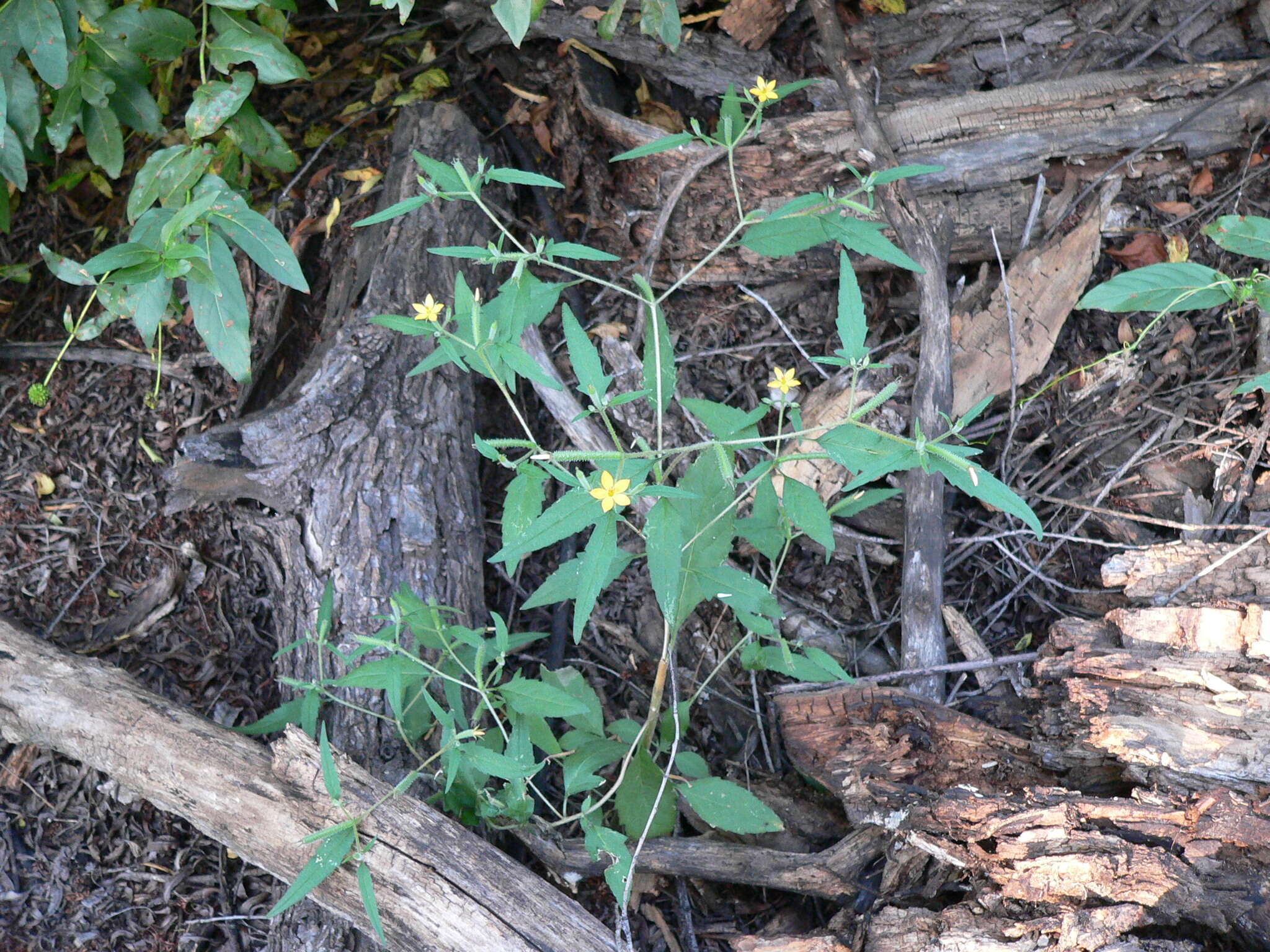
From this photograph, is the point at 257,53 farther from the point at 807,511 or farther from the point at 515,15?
the point at 807,511

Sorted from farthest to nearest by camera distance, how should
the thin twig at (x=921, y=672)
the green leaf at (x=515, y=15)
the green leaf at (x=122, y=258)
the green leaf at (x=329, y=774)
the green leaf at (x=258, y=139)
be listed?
the green leaf at (x=258, y=139), the thin twig at (x=921, y=672), the green leaf at (x=122, y=258), the green leaf at (x=329, y=774), the green leaf at (x=515, y=15)

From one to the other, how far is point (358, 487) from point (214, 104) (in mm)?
1107

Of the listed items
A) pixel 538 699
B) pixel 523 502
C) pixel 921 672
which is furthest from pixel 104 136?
pixel 921 672

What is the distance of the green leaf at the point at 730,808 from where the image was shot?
6.75 feet

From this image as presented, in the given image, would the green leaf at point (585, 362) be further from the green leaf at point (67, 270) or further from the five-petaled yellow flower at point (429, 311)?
the green leaf at point (67, 270)

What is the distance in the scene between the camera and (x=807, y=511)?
1637 mm

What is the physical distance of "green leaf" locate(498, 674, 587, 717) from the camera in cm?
188

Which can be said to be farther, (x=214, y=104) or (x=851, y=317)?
(x=214, y=104)

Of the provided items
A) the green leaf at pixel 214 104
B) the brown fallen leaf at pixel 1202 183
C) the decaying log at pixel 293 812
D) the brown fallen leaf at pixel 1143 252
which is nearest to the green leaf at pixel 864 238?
the brown fallen leaf at pixel 1143 252

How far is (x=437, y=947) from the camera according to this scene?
1919mm

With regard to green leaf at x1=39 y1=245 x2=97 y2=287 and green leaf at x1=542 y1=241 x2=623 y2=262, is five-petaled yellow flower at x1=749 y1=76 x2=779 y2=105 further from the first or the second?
green leaf at x1=39 y1=245 x2=97 y2=287

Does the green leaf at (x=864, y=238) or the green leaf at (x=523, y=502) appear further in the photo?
the green leaf at (x=864, y=238)

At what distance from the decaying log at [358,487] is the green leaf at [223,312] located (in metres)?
0.28

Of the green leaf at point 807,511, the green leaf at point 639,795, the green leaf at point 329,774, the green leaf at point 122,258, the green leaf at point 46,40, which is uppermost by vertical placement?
the green leaf at point 46,40
